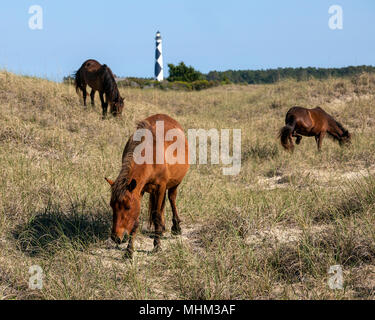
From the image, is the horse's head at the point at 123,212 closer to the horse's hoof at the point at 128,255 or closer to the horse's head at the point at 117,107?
the horse's hoof at the point at 128,255

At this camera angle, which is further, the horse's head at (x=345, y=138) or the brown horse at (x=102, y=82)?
the brown horse at (x=102, y=82)

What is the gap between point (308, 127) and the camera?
1183cm

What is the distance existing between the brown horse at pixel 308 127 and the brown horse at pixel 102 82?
5281 millimetres

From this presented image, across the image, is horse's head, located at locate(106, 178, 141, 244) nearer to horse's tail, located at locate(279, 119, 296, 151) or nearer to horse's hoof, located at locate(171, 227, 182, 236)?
horse's hoof, located at locate(171, 227, 182, 236)

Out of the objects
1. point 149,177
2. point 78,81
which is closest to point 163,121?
point 149,177

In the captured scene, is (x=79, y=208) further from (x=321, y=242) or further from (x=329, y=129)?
(x=329, y=129)

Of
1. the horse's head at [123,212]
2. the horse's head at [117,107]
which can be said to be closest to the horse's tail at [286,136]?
the horse's head at [117,107]

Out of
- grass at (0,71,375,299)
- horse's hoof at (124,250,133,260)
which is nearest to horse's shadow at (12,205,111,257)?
grass at (0,71,375,299)

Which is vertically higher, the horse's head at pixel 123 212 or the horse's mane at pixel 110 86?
the horse's mane at pixel 110 86

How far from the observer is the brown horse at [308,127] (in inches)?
456

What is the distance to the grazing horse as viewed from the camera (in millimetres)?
4387

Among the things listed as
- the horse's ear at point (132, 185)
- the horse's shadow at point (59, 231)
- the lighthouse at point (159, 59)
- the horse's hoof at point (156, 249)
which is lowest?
the horse's hoof at point (156, 249)

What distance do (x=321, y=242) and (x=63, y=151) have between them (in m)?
6.74
